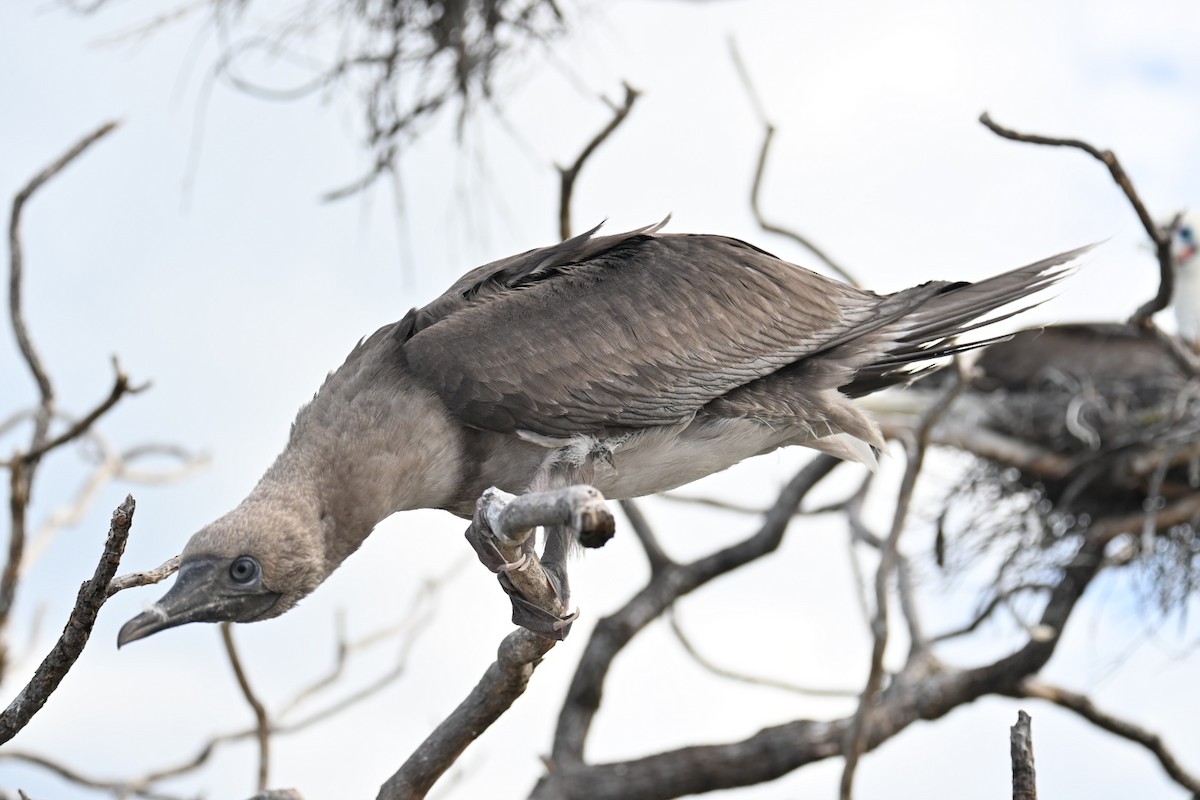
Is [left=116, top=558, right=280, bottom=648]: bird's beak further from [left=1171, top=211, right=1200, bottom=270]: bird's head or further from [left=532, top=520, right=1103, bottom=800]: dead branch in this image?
[left=1171, top=211, right=1200, bottom=270]: bird's head

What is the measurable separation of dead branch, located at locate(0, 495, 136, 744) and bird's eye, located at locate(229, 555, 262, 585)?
571 mm

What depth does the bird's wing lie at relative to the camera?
288cm

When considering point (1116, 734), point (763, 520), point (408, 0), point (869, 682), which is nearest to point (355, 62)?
point (408, 0)

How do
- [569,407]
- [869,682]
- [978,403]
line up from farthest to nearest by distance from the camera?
[978,403] → [869,682] → [569,407]

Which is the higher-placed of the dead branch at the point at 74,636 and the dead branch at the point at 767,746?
the dead branch at the point at 767,746

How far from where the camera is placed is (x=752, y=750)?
4.70 meters

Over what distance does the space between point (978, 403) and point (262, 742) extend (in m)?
3.93

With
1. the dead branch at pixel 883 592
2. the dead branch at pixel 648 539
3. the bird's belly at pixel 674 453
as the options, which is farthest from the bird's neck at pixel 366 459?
the dead branch at pixel 648 539

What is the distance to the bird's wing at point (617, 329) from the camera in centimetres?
288

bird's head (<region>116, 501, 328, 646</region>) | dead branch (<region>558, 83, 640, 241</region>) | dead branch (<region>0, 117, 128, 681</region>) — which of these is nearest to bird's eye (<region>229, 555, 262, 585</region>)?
bird's head (<region>116, 501, 328, 646</region>)

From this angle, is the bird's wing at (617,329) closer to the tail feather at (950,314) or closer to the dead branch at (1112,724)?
the tail feather at (950,314)

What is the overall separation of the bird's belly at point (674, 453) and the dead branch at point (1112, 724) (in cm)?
265

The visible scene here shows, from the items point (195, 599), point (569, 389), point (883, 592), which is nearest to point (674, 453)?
point (569, 389)

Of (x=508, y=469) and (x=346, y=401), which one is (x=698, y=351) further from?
(x=346, y=401)
